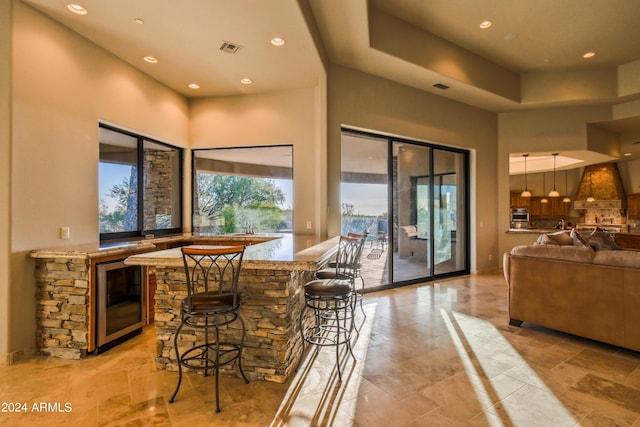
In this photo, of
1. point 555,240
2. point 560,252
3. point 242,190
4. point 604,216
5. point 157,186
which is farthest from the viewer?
point 604,216

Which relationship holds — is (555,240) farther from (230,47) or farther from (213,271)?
(230,47)

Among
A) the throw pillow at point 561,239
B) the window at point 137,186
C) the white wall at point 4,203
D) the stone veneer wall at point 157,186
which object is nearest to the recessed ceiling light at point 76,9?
the white wall at point 4,203

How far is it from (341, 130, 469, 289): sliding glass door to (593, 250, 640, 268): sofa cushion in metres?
2.81

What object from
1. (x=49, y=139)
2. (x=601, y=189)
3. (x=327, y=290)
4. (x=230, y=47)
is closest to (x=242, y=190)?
(x=230, y=47)

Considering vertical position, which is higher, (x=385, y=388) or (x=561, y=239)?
(x=561, y=239)

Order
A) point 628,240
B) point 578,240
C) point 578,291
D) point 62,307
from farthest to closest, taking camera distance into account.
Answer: point 628,240, point 578,240, point 578,291, point 62,307

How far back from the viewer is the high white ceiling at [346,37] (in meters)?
3.12

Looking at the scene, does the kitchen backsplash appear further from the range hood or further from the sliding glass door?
the sliding glass door

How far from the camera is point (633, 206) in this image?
9.41 meters

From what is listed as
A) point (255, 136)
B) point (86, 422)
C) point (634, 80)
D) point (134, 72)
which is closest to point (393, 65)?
point (255, 136)

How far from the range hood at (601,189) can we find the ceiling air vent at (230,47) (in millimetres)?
11623

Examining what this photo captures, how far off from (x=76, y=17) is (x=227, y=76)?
1741mm

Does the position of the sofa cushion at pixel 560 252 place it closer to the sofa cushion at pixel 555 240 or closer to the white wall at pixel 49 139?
the sofa cushion at pixel 555 240

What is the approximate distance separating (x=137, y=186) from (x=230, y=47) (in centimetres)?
230
